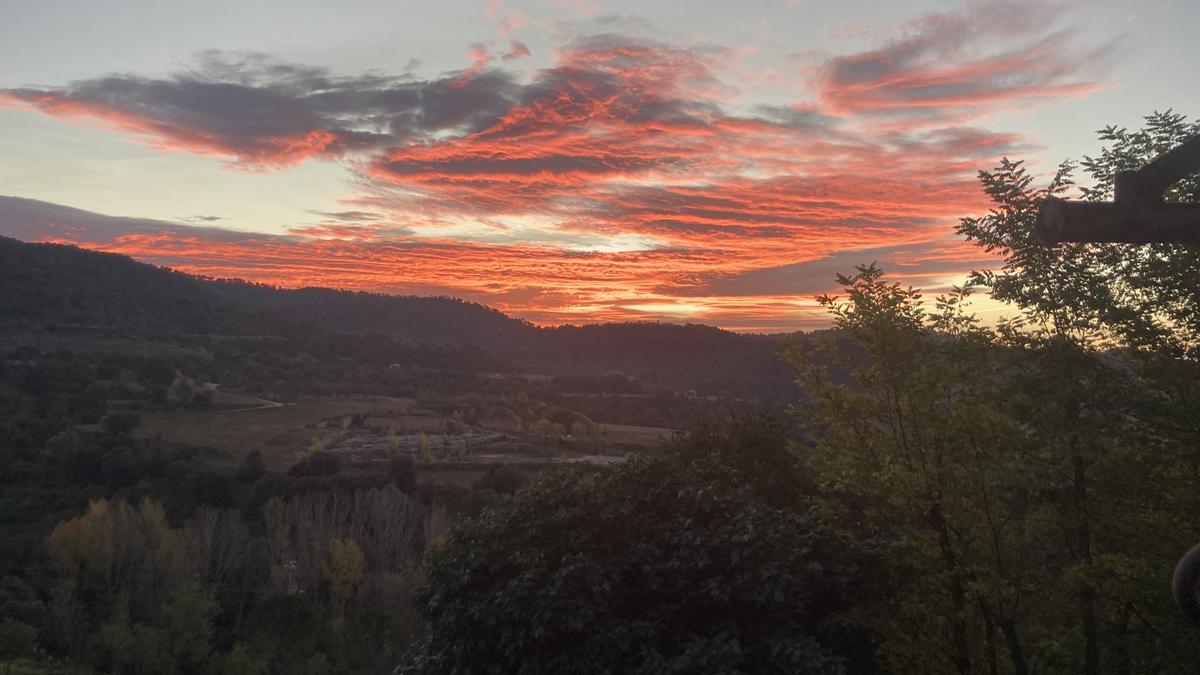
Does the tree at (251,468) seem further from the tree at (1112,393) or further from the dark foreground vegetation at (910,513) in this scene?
the tree at (1112,393)

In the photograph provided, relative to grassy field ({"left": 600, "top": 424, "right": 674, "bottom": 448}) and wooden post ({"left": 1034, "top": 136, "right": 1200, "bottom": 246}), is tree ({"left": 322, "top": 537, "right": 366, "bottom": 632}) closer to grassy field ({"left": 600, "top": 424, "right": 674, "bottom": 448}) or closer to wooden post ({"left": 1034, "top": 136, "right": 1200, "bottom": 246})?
grassy field ({"left": 600, "top": 424, "right": 674, "bottom": 448})

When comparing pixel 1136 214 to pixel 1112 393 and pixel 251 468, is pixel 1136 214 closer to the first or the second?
pixel 1112 393

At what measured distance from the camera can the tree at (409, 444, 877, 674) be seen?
1109 centimetres

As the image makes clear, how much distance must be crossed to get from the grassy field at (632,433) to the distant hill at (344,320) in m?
13.3

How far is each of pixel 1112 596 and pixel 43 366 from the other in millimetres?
88469

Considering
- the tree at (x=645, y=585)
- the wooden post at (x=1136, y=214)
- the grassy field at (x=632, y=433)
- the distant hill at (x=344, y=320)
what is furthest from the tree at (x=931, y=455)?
the grassy field at (x=632, y=433)

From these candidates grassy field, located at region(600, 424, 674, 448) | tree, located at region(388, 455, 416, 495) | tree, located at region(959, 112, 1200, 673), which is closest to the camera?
tree, located at region(959, 112, 1200, 673)

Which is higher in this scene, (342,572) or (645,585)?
(645,585)

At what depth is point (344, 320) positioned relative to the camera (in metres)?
149

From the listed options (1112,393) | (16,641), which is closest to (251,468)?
(16,641)

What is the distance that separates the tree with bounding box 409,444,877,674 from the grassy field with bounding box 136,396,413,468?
56710 mm

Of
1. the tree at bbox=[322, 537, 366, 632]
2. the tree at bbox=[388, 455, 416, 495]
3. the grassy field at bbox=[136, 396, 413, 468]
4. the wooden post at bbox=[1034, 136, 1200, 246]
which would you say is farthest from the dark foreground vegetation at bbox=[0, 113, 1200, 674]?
the grassy field at bbox=[136, 396, 413, 468]

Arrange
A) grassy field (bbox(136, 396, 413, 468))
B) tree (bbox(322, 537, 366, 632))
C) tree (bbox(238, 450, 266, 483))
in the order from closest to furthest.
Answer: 1. tree (bbox(322, 537, 366, 632))
2. tree (bbox(238, 450, 266, 483))
3. grassy field (bbox(136, 396, 413, 468))

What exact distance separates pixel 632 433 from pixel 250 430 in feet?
135
